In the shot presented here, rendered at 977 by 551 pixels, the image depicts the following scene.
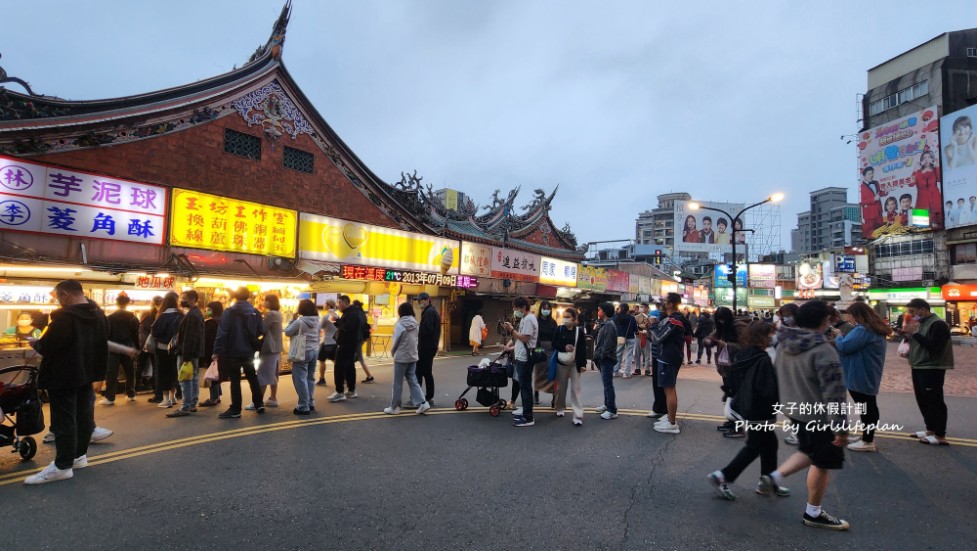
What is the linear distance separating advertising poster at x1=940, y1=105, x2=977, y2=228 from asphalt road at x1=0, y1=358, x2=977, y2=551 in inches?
1630

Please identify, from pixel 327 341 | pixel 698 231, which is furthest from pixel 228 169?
pixel 698 231

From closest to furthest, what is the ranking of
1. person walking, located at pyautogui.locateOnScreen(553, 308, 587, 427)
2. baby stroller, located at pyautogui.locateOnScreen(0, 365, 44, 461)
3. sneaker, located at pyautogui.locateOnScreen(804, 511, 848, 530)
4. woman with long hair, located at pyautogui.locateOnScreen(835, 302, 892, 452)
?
sneaker, located at pyautogui.locateOnScreen(804, 511, 848, 530)
baby stroller, located at pyautogui.locateOnScreen(0, 365, 44, 461)
woman with long hair, located at pyautogui.locateOnScreen(835, 302, 892, 452)
person walking, located at pyautogui.locateOnScreen(553, 308, 587, 427)

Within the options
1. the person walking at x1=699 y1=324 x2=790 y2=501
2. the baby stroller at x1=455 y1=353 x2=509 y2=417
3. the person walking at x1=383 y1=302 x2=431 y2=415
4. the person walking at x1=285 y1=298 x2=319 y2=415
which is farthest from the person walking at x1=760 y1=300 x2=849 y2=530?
the person walking at x1=285 y1=298 x2=319 y2=415

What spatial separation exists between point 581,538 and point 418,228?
15505mm

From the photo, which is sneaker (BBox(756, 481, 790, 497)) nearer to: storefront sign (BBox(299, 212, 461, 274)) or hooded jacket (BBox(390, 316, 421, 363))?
hooded jacket (BBox(390, 316, 421, 363))

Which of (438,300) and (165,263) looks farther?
(438,300)

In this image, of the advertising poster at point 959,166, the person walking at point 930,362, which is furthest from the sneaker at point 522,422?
the advertising poster at point 959,166

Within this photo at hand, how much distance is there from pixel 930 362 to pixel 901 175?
153 ft

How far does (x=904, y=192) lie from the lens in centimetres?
4084

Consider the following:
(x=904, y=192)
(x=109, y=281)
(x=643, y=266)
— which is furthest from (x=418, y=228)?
(x=904, y=192)

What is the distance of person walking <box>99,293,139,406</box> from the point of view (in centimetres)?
806

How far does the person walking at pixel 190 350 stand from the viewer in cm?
778

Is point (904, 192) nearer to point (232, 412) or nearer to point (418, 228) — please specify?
point (418, 228)

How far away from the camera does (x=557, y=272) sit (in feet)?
81.7
